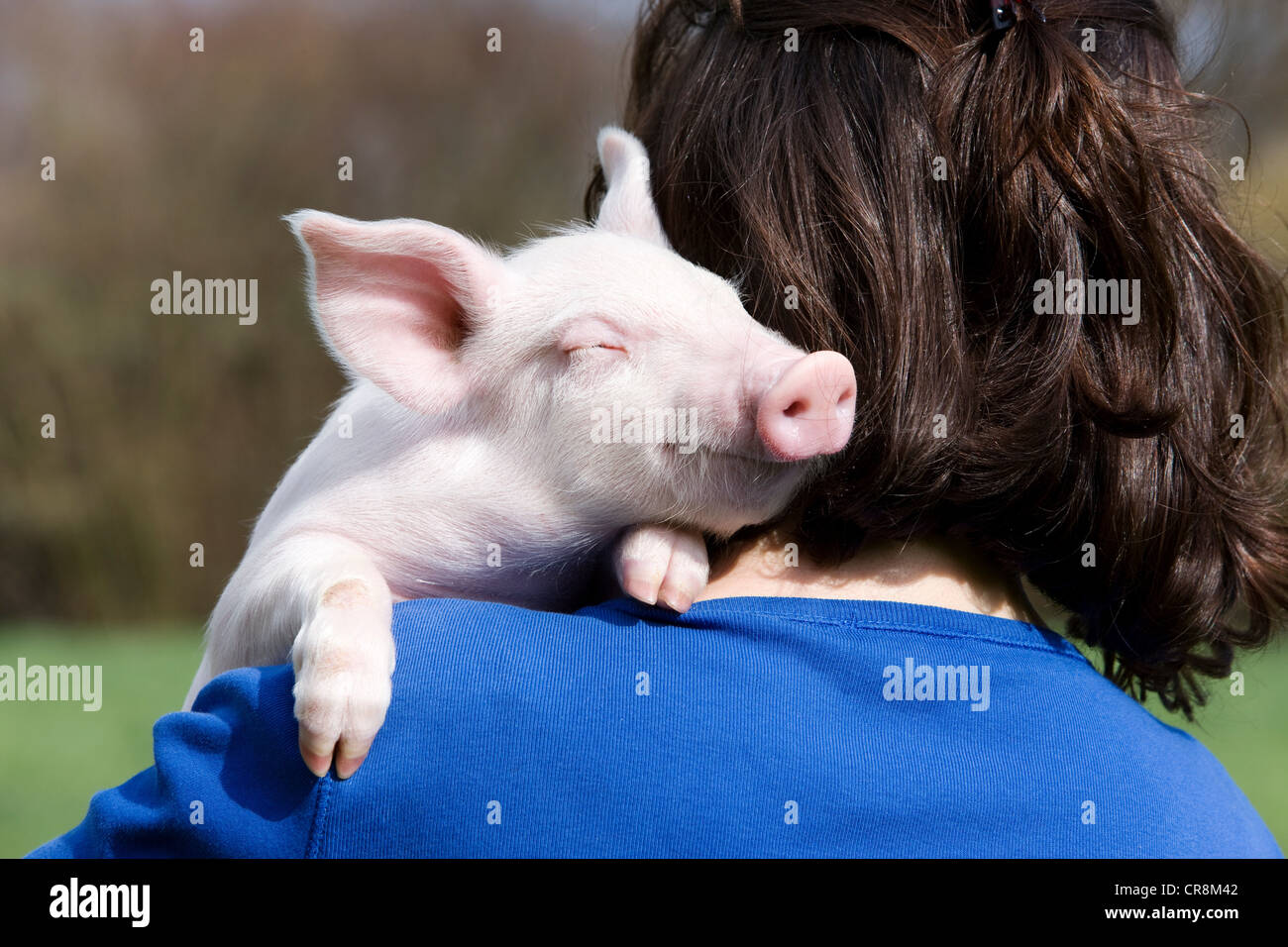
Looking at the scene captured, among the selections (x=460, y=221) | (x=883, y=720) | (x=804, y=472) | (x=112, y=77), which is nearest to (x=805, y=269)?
(x=804, y=472)

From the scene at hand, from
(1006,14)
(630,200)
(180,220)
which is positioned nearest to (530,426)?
(630,200)

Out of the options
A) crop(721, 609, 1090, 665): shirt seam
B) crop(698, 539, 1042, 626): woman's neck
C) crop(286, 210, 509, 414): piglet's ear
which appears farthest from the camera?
crop(286, 210, 509, 414): piglet's ear

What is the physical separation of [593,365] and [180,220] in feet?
37.6

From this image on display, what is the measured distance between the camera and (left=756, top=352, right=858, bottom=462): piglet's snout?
58.4 inches

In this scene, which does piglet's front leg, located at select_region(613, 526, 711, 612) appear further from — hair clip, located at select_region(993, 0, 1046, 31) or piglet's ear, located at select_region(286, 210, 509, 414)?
hair clip, located at select_region(993, 0, 1046, 31)

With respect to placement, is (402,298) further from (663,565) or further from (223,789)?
(223,789)

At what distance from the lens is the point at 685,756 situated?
4.17 feet

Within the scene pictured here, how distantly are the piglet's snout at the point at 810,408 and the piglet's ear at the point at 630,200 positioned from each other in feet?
1.68

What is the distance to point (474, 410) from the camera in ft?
6.05

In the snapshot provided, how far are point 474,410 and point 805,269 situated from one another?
0.57 m

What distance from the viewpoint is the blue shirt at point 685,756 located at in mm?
1239

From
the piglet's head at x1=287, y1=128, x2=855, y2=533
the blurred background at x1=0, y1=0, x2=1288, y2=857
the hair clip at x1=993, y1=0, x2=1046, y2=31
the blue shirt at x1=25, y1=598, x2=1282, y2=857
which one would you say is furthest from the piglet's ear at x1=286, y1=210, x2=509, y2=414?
the blurred background at x1=0, y1=0, x2=1288, y2=857

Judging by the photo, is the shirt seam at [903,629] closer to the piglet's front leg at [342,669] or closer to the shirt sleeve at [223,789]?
the piglet's front leg at [342,669]

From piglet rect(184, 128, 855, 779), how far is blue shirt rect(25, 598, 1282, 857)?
16cm
